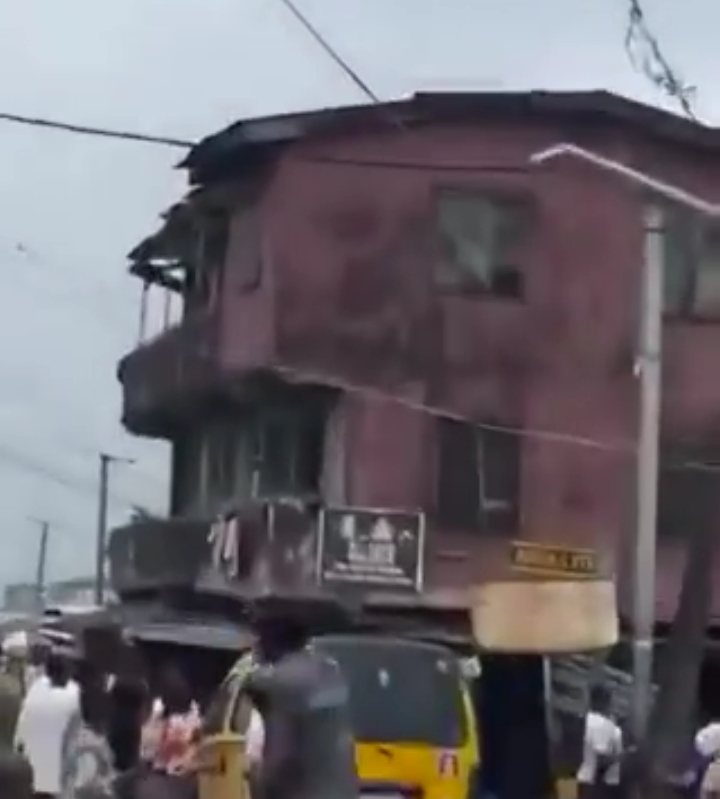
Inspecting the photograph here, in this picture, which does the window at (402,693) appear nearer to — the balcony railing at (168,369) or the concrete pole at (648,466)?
the concrete pole at (648,466)

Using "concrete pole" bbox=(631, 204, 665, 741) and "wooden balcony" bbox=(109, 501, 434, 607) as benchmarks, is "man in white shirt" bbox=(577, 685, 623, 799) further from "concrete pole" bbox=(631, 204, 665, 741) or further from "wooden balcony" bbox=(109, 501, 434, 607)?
"wooden balcony" bbox=(109, 501, 434, 607)

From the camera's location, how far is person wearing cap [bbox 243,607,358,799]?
31.4ft

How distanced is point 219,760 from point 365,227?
2136cm

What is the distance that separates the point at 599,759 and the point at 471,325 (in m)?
16.0

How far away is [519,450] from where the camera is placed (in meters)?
39.2

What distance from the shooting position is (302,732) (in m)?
9.60

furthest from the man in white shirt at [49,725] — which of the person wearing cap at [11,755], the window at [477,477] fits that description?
the window at [477,477]

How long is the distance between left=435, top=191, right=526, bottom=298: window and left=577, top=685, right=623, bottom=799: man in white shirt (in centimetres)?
1460

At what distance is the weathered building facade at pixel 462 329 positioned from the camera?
127ft

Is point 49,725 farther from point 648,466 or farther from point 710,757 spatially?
point 648,466

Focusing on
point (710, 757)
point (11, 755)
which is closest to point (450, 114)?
point (710, 757)

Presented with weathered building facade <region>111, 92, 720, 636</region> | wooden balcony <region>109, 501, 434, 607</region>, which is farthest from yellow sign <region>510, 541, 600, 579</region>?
weathered building facade <region>111, 92, 720, 636</region>

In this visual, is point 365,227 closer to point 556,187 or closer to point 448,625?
point 556,187

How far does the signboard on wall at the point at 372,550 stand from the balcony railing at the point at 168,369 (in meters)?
4.66
